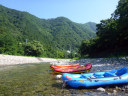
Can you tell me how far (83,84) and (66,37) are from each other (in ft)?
546

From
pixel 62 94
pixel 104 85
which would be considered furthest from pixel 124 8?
pixel 62 94

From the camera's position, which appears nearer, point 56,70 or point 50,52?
point 56,70

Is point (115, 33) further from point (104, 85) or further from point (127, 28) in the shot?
point (104, 85)

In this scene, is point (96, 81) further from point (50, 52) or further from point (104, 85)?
point (50, 52)

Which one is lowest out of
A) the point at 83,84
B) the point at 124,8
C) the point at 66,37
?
the point at 83,84

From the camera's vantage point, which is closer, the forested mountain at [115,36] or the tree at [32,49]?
the forested mountain at [115,36]

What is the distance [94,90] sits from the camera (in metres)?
7.36

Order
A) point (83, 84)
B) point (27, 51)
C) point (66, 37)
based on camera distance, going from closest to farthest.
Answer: point (83, 84) → point (27, 51) → point (66, 37)

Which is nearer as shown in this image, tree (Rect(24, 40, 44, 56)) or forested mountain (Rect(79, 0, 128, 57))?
forested mountain (Rect(79, 0, 128, 57))

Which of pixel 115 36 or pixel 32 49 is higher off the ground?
pixel 115 36

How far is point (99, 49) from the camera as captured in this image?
4100 centimetres

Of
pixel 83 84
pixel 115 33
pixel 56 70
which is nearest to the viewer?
pixel 83 84

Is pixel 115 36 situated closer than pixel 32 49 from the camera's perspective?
Yes

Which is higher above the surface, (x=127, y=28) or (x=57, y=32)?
(x=57, y=32)
